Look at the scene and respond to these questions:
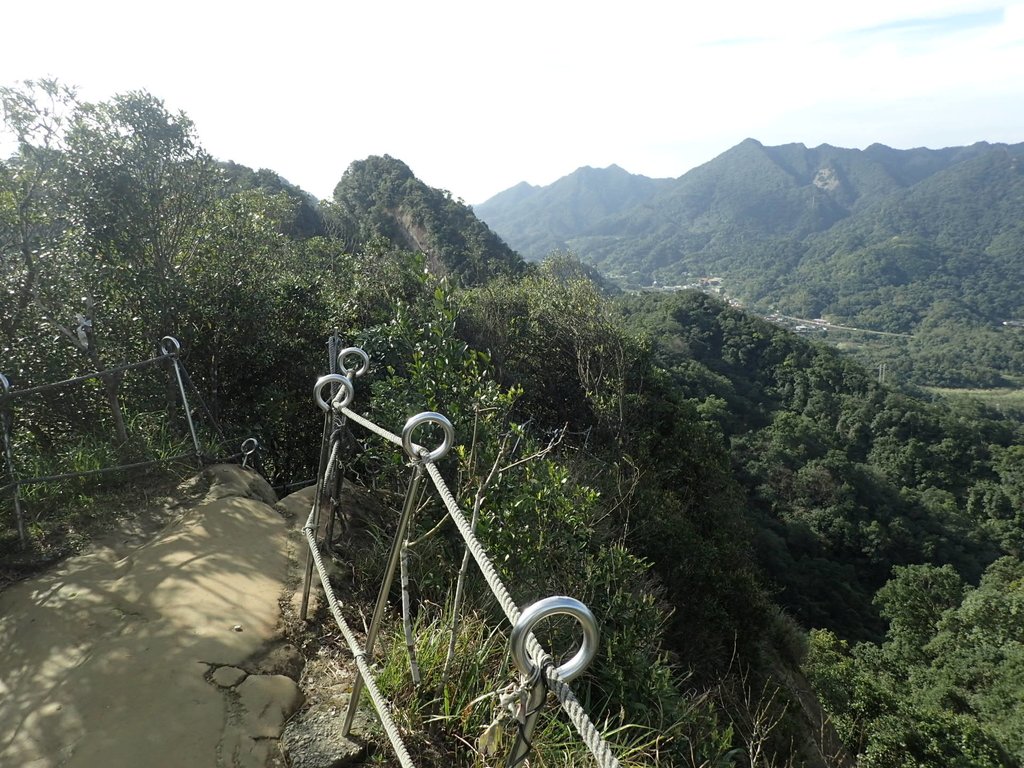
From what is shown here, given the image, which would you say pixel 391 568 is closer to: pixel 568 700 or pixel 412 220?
pixel 568 700

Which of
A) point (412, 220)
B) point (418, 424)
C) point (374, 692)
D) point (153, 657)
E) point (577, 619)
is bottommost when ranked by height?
point (153, 657)

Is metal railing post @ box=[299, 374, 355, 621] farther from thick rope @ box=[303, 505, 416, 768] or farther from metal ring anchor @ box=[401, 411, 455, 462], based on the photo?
metal ring anchor @ box=[401, 411, 455, 462]

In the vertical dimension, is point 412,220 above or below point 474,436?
above

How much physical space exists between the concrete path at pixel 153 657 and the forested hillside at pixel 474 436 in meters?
0.60

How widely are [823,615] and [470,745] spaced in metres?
26.0

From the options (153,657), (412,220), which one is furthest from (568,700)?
(412,220)

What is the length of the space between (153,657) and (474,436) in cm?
175

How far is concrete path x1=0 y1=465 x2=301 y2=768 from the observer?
221 centimetres

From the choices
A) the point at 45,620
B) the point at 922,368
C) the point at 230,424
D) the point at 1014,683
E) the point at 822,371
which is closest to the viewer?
the point at 45,620

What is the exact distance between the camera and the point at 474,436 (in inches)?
110

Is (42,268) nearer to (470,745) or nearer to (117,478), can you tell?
(117,478)

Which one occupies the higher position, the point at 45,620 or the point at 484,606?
the point at 45,620

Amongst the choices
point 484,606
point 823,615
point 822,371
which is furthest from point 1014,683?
point 822,371

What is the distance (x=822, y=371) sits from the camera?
40.9 meters
